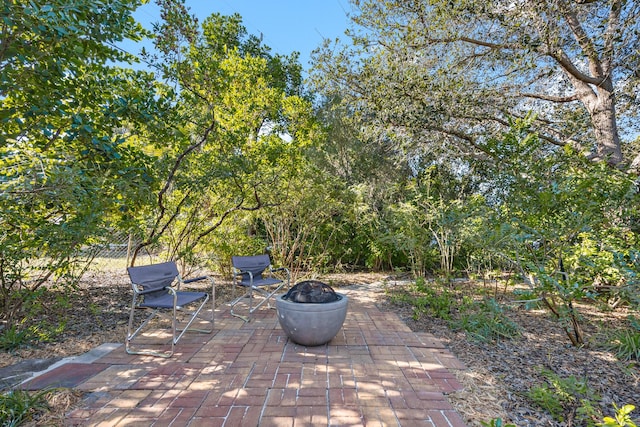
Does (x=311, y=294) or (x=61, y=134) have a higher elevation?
(x=61, y=134)

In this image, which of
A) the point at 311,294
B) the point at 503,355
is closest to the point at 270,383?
the point at 311,294

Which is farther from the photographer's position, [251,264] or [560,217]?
[251,264]

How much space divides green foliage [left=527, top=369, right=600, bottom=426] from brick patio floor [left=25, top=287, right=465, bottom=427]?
502 mm

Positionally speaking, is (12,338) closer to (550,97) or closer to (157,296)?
(157,296)

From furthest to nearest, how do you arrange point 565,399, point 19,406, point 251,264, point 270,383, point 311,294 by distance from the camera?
point 251,264, point 311,294, point 270,383, point 565,399, point 19,406

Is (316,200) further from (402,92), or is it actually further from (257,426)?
(257,426)

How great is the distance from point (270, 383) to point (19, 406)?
1.47 m

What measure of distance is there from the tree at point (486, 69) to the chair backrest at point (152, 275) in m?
4.10

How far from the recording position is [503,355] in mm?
2910

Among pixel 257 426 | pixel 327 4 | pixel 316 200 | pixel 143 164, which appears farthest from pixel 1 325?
pixel 327 4

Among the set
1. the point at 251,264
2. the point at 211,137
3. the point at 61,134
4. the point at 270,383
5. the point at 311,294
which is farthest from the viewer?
the point at 211,137

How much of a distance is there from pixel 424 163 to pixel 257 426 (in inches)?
297

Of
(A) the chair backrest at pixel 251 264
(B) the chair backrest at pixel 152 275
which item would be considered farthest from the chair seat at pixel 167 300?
(A) the chair backrest at pixel 251 264

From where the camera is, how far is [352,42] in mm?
5457
